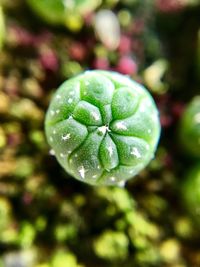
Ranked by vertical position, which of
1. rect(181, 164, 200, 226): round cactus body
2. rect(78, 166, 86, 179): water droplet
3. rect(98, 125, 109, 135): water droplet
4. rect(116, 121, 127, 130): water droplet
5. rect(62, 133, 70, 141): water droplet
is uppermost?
rect(116, 121, 127, 130): water droplet

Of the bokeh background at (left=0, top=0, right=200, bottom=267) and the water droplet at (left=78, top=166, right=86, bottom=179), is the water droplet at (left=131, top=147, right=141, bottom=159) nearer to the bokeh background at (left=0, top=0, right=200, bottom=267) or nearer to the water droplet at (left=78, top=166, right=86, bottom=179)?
the water droplet at (left=78, top=166, right=86, bottom=179)

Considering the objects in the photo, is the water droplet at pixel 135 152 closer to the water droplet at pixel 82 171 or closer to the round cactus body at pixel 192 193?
the water droplet at pixel 82 171

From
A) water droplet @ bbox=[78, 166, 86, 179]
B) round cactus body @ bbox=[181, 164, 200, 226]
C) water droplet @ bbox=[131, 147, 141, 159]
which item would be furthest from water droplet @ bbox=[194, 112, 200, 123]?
water droplet @ bbox=[78, 166, 86, 179]

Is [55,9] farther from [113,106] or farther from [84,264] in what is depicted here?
[84,264]

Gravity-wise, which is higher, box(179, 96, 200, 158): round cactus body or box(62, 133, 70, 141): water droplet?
box(62, 133, 70, 141): water droplet

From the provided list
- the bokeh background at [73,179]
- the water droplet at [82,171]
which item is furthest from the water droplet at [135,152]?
the bokeh background at [73,179]

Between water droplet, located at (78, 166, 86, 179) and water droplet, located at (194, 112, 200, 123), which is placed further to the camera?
water droplet, located at (194, 112, 200, 123)
